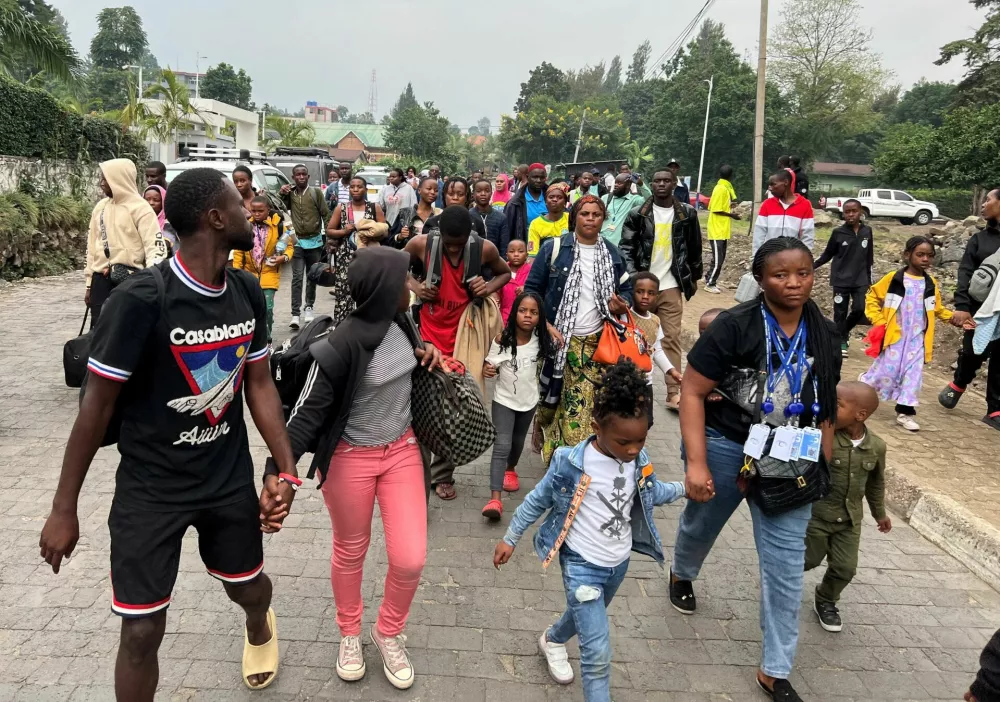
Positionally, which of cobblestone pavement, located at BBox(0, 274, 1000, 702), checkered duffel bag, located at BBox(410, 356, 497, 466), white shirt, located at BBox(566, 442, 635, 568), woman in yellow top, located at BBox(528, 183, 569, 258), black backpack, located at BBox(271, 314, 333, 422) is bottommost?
cobblestone pavement, located at BBox(0, 274, 1000, 702)

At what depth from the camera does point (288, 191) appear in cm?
940

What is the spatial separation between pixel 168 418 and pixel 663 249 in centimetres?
520

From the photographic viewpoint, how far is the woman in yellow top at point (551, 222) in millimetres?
7492

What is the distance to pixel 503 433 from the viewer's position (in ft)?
15.6

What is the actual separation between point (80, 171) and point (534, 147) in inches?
2260

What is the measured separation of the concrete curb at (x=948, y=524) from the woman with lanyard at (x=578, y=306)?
91.9 inches

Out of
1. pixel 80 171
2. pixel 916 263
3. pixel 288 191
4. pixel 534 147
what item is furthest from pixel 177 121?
pixel 534 147

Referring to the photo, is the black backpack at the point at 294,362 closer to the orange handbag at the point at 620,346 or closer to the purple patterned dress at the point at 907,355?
the orange handbag at the point at 620,346

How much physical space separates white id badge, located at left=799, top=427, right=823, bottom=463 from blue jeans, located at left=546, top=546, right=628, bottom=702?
0.86 metres

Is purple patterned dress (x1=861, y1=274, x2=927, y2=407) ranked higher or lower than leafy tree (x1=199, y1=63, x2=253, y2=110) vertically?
lower

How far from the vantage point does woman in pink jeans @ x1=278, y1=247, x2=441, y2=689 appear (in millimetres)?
2791

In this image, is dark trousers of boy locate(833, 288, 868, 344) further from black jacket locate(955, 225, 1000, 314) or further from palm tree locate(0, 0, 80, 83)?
palm tree locate(0, 0, 80, 83)

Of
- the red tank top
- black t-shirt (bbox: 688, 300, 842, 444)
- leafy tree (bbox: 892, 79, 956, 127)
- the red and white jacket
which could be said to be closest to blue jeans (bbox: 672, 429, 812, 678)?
black t-shirt (bbox: 688, 300, 842, 444)

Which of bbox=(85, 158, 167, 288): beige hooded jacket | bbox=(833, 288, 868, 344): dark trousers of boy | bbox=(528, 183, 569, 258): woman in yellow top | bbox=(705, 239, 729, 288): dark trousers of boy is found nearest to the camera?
bbox=(85, 158, 167, 288): beige hooded jacket
